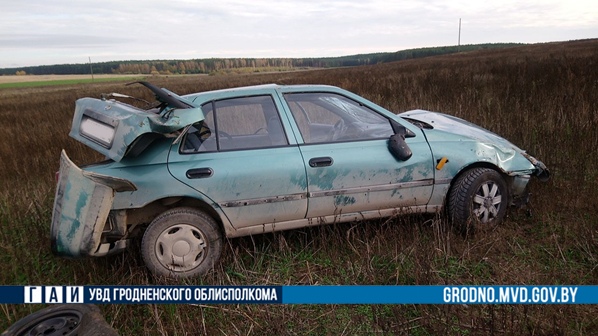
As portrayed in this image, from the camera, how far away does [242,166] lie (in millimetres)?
3490

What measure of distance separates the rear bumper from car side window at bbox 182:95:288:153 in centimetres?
72

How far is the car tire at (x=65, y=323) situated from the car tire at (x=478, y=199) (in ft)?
10.1

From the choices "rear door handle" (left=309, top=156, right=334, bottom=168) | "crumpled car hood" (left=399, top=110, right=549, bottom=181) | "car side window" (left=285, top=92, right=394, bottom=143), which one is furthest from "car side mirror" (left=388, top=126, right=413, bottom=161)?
"rear door handle" (left=309, top=156, right=334, bottom=168)

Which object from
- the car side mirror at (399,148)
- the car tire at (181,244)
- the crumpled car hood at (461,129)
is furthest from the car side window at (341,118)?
the car tire at (181,244)

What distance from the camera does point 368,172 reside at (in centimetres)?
374

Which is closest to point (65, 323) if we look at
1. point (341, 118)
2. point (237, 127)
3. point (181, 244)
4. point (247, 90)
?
point (181, 244)

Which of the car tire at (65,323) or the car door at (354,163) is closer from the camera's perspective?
the car tire at (65,323)

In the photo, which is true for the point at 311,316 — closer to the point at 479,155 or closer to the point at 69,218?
the point at 69,218

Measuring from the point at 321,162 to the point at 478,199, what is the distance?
161 centimetres

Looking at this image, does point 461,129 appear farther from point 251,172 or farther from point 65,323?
point 65,323

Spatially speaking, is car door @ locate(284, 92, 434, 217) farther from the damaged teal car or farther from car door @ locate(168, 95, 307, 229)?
car door @ locate(168, 95, 307, 229)

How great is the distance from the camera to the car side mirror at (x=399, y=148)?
12.4 feet

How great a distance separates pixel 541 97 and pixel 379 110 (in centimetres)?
691

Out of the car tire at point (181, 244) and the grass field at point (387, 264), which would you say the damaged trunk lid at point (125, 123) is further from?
the grass field at point (387, 264)
